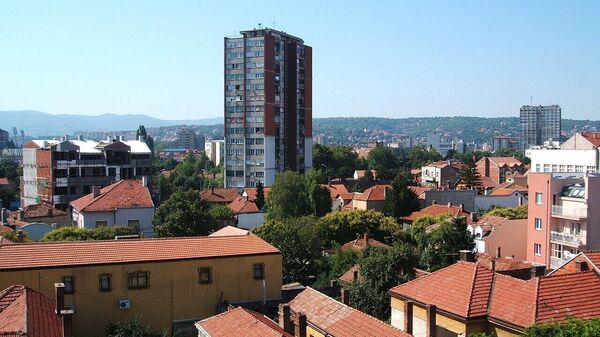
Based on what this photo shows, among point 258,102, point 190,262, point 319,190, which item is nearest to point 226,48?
point 258,102

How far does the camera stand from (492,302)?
18.2 meters

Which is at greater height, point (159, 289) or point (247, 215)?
point (159, 289)

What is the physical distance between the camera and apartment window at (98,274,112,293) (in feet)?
80.8

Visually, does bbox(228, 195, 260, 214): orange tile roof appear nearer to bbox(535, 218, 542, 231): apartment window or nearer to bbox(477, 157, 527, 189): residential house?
bbox(535, 218, 542, 231): apartment window

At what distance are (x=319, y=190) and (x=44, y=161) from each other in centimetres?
2713

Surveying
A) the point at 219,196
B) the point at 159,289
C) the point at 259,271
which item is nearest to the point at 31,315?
the point at 159,289

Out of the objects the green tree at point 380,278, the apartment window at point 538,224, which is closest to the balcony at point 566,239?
the apartment window at point 538,224

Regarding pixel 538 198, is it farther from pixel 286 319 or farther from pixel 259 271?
pixel 286 319

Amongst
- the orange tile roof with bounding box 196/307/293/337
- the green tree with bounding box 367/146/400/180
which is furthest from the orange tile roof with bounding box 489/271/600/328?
the green tree with bounding box 367/146/400/180

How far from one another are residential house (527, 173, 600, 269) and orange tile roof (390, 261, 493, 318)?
20405 mm

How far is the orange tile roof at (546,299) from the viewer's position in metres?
17.1

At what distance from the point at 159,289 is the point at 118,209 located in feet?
75.0

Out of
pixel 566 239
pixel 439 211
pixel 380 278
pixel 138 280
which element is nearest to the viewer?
pixel 138 280

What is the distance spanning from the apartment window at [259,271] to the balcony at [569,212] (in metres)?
21.4
